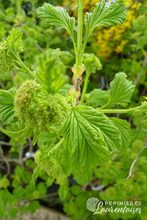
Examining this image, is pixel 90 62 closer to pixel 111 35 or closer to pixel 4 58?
pixel 4 58

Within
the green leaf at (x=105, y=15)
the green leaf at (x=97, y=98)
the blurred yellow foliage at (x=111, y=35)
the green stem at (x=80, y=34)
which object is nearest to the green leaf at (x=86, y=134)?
the green stem at (x=80, y=34)

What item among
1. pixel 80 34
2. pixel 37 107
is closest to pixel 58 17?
pixel 80 34

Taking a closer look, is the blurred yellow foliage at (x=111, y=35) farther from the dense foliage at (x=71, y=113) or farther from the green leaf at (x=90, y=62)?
the green leaf at (x=90, y=62)

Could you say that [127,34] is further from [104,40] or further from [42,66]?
[42,66]

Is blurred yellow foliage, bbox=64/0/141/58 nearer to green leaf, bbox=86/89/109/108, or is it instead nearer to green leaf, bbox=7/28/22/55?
green leaf, bbox=86/89/109/108

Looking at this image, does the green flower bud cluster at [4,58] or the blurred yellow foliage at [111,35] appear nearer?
the green flower bud cluster at [4,58]
